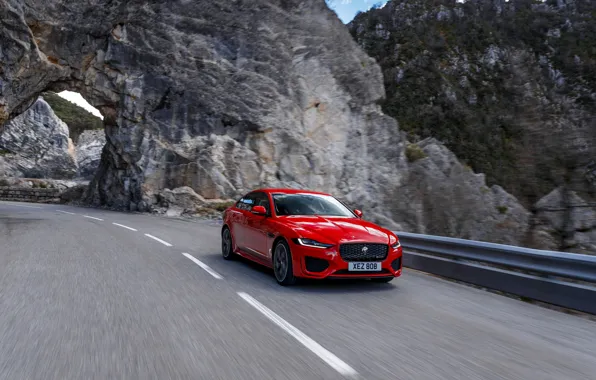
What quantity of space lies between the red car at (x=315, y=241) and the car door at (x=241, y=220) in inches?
2.1

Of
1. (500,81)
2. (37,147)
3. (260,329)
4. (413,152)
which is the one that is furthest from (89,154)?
(260,329)

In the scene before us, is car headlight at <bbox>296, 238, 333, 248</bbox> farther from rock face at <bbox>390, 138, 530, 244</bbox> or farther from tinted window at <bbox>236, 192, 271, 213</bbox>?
rock face at <bbox>390, 138, 530, 244</bbox>

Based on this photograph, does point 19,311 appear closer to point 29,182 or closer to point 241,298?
point 241,298

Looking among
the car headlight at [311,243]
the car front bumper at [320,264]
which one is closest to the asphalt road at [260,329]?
the car front bumper at [320,264]

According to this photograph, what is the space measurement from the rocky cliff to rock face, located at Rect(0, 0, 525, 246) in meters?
7.31

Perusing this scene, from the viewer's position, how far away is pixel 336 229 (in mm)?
7117

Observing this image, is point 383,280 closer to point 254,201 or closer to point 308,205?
point 308,205

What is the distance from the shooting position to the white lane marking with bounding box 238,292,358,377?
3.76 m

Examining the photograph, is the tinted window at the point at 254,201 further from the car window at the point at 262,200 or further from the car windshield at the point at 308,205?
the car windshield at the point at 308,205

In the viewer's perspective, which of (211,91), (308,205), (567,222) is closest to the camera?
(308,205)

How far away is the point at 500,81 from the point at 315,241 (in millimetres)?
13717

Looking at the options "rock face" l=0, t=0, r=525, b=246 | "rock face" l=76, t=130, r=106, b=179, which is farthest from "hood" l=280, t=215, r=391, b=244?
"rock face" l=76, t=130, r=106, b=179

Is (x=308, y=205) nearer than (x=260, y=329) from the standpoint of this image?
No

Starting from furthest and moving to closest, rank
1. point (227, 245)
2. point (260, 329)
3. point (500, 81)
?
1. point (500, 81)
2. point (227, 245)
3. point (260, 329)
